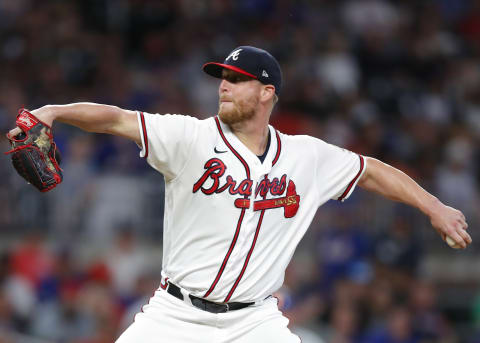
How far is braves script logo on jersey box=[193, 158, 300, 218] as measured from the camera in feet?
16.0

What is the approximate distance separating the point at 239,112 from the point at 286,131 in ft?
20.5

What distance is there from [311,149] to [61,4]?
8027mm

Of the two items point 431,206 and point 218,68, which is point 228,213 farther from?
point 431,206

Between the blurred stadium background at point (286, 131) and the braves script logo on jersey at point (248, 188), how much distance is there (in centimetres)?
306

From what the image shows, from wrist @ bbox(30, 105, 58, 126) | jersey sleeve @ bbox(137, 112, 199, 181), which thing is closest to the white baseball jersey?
jersey sleeve @ bbox(137, 112, 199, 181)

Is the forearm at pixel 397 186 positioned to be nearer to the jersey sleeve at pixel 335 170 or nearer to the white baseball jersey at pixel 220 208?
the jersey sleeve at pixel 335 170

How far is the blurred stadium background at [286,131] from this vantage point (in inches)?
367

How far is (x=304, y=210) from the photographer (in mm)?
5234

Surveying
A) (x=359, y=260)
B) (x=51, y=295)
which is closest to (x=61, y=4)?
(x=51, y=295)

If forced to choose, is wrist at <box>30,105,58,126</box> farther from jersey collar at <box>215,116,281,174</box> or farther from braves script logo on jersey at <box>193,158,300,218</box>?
jersey collar at <box>215,116,281,174</box>

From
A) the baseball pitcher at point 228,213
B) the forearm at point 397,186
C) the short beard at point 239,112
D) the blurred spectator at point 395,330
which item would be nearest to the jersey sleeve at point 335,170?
the forearm at point 397,186

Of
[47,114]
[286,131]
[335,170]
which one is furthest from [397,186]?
[286,131]

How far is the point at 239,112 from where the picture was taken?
16.5 feet

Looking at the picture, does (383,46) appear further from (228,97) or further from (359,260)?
(228,97)
